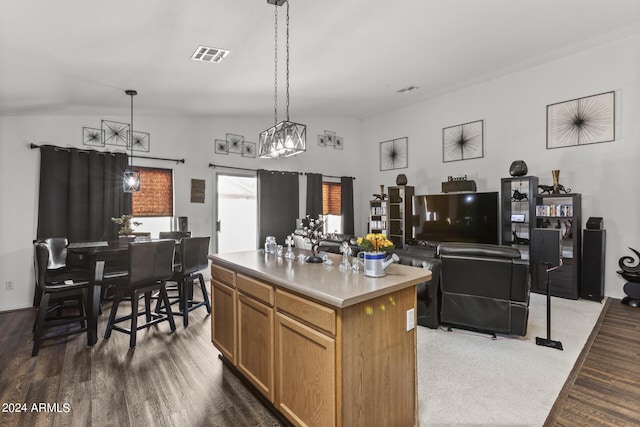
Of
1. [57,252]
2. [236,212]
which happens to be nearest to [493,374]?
[57,252]

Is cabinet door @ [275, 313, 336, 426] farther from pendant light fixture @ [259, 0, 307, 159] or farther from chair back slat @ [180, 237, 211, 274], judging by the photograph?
chair back slat @ [180, 237, 211, 274]

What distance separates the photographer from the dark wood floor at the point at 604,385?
205cm

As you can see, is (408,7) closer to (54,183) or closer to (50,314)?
(54,183)

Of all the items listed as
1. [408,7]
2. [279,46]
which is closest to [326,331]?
[279,46]

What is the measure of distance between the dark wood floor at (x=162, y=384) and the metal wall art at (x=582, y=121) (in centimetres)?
297

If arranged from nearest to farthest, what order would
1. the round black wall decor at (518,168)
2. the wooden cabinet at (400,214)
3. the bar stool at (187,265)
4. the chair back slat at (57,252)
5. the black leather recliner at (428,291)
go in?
the black leather recliner at (428,291)
the bar stool at (187,265)
the chair back slat at (57,252)
the round black wall decor at (518,168)
the wooden cabinet at (400,214)

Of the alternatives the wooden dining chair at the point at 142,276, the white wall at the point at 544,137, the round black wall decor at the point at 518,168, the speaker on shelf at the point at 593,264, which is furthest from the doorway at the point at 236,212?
the speaker on shelf at the point at 593,264

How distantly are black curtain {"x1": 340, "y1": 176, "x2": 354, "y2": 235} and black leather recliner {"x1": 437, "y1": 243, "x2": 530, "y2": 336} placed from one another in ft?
14.6

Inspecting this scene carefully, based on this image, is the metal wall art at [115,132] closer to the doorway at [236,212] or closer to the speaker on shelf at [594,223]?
the doorway at [236,212]

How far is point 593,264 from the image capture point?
183 inches

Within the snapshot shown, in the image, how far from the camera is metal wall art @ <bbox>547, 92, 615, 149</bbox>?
4.78 meters

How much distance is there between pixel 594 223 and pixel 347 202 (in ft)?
15.4

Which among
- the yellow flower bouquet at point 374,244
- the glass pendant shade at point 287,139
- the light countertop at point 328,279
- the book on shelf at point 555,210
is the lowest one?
the light countertop at point 328,279

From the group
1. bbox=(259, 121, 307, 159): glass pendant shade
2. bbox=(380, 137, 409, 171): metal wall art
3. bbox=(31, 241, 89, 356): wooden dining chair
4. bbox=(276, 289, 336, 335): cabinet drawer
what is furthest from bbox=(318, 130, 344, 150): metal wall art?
bbox=(276, 289, 336, 335): cabinet drawer
